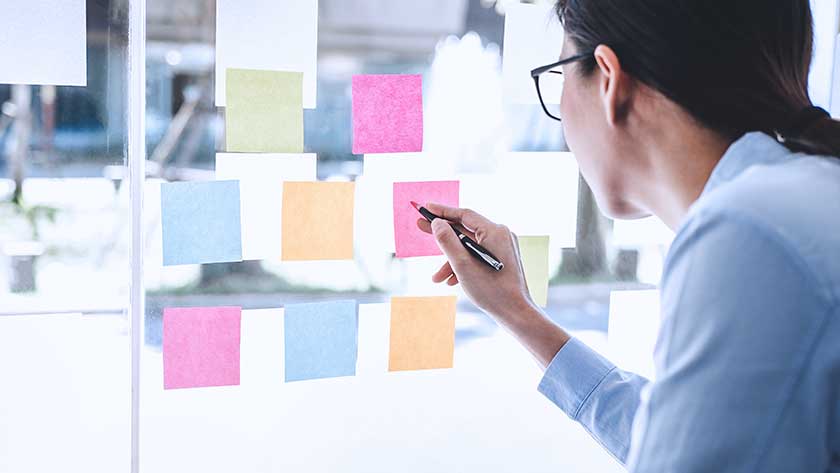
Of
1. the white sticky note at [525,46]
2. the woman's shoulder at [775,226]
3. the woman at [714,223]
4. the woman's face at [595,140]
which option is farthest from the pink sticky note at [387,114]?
the woman's shoulder at [775,226]

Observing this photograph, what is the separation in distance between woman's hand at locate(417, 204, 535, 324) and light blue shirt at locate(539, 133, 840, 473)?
44 cm

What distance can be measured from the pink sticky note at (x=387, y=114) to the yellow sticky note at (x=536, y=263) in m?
0.20

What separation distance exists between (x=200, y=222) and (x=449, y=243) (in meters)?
0.30

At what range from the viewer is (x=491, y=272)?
0.94 m

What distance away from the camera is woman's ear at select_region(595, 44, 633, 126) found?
25.0 inches

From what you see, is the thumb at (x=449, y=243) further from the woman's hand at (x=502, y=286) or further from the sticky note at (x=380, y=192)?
the sticky note at (x=380, y=192)

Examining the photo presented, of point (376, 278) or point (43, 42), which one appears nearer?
point (43, 42)

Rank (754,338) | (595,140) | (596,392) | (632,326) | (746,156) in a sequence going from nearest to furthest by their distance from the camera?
1. (754,338)
2. (746,156)
3. (595,140)
4. (596,392)
5. (632,326)

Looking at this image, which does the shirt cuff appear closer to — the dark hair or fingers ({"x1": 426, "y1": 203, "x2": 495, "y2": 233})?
fingers ({"x1": 426, "y1": 203, "x2": 495, "y2": 233})

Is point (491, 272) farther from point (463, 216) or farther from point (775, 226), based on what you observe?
point (775, 226)

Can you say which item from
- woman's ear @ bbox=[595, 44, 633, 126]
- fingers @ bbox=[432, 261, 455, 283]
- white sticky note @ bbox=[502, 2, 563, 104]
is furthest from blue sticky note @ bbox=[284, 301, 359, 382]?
woman's ear @ bbox=[595, 44, 633, 126]

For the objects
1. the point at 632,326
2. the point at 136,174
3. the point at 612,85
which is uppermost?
the point at 612,85

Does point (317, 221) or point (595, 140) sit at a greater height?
point (595, 140)

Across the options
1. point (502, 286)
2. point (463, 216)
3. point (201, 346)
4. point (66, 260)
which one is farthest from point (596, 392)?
point (66, 260)
